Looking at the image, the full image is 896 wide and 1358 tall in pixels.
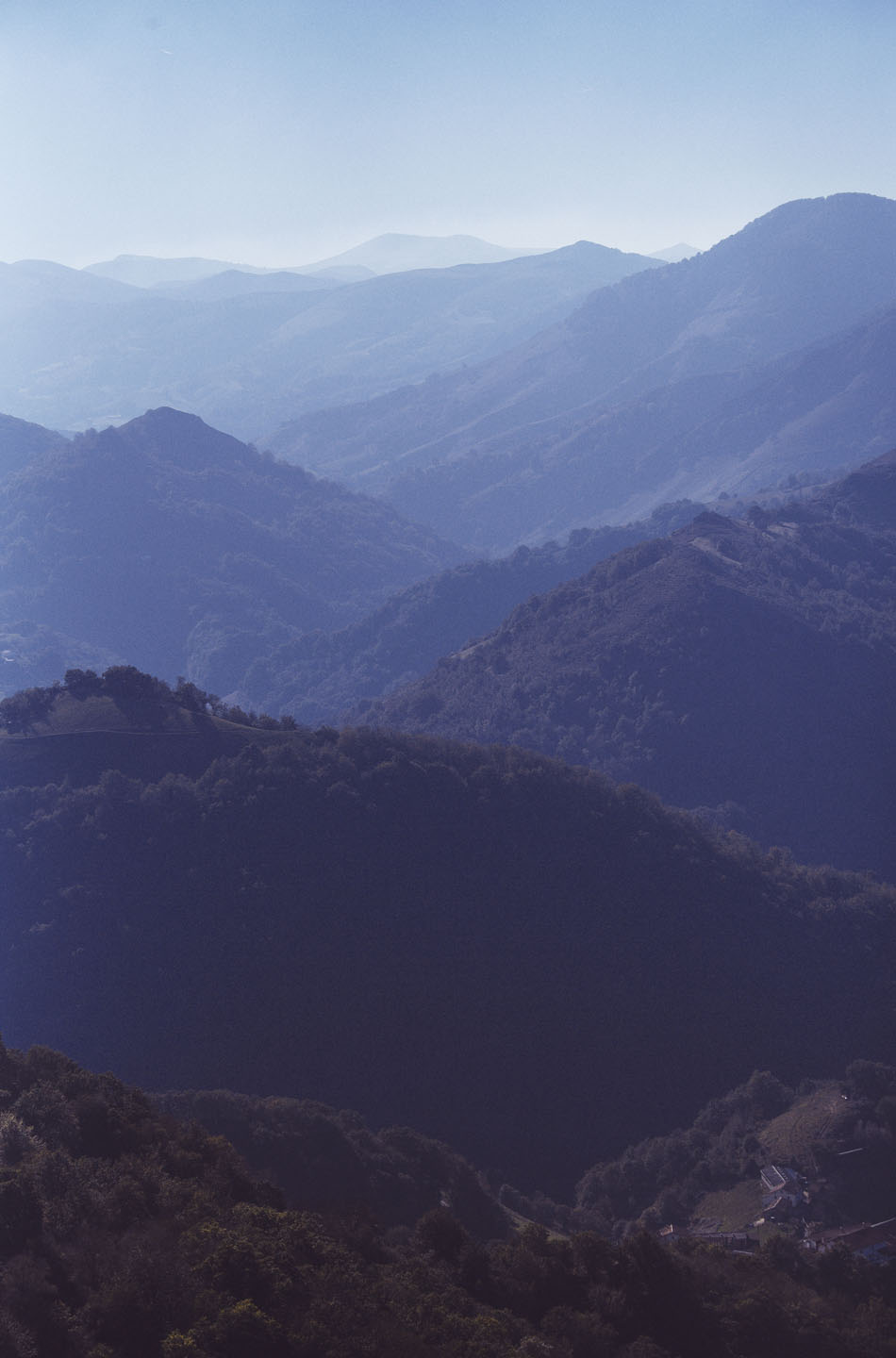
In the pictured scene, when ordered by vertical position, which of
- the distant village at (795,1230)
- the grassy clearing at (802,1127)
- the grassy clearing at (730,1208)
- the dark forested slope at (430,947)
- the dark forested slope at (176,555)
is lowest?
the grassy clearing at (730,1208)

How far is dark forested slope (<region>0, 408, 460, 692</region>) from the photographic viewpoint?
10994 cm

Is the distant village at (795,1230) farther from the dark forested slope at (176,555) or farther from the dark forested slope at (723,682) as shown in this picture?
the dark forested slope at (176,555)

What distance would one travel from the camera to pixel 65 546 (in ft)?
384

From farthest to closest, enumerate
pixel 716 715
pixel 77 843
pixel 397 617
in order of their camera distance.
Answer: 1. pixel 397 617
2. pixel 716 715
3. pixel 77 843

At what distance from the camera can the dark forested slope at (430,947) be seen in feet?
93.2

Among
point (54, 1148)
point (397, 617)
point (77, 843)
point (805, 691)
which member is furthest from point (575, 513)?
point (54, 1148)

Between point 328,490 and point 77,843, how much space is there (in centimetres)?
10989

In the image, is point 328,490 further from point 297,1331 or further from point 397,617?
point 297,1331

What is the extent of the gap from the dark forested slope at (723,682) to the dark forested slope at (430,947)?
62.1 feet

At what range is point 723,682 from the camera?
64.3 metres

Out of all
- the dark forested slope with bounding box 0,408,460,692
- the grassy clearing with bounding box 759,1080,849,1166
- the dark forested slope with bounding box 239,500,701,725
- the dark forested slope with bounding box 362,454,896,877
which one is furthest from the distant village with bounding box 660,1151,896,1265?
the dark forested slope with bounding box 0,408,460,692

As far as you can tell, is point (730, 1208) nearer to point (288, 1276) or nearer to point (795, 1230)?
point (795, 1230)

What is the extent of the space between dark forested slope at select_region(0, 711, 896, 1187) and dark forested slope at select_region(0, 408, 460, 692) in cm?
6785

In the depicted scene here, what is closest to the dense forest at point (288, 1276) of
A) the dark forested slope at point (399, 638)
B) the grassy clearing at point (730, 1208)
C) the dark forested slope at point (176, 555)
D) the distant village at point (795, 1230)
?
the distant village at point (795, 1230)
